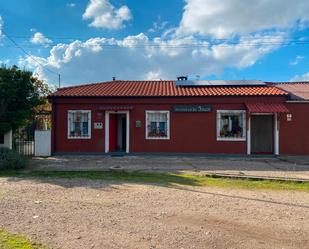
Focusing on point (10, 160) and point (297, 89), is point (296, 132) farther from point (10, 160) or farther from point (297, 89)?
point (10, 160)

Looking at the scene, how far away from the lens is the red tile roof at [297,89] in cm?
1803

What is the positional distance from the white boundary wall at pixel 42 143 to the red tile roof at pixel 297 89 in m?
13.6

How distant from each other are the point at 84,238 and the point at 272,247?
9.24 feet

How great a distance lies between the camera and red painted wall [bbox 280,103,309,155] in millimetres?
17375

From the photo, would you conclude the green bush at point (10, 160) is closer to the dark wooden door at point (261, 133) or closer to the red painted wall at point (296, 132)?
the dark wooden door at point (261, 133)

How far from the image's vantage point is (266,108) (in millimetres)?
16875

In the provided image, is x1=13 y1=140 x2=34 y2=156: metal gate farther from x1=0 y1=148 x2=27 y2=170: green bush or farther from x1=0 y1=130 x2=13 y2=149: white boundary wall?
x1=0 y1=148 x2=27 y2=170: green bush

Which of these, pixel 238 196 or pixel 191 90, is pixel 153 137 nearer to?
pixel 191 90

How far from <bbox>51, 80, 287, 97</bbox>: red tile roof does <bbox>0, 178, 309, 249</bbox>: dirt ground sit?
941 cm

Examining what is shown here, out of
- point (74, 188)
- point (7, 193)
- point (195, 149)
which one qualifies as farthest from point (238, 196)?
point (195, 149)

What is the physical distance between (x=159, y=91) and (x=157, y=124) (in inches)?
79.3

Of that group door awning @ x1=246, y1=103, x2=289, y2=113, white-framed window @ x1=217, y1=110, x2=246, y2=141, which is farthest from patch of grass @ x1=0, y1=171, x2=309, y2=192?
door awning @ x1=246, y1=103, x2=289, y2=113

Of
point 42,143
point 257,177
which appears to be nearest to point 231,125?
point 257,177

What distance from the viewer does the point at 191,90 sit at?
60.7 feet
